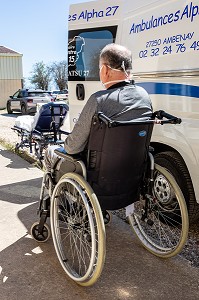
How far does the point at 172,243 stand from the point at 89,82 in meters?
2.41

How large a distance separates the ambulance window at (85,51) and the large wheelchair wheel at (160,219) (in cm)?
196

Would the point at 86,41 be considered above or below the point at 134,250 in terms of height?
above

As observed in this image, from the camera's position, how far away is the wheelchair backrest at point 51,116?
6.83 meters

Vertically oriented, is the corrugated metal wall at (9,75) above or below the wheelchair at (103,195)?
above

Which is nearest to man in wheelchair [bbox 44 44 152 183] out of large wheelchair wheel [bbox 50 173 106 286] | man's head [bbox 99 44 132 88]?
man's head [bbox 99 44 132 88]

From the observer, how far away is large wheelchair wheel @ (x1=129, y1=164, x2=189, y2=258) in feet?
9.95

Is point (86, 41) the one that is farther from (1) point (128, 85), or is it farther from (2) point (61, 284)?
(2) point (61, 284)

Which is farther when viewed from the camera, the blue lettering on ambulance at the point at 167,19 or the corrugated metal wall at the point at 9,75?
the corrugated metal wall at the point at 9,75

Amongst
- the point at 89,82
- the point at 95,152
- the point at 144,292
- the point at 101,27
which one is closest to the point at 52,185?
the point at 95,152

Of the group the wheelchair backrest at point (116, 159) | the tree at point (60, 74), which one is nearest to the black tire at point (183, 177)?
the wheelchair backrest at point (116, 159)

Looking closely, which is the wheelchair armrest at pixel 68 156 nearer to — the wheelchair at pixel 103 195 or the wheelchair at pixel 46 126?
the wheelchair at pixel 103 195

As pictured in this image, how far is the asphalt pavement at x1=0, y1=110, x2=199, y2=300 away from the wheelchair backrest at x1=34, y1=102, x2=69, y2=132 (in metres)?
3.17

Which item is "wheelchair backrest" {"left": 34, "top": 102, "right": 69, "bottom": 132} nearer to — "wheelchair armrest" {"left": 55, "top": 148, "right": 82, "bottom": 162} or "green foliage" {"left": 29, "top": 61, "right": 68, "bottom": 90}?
"wheelchair armrest" {"left": 55, "top": 148, "right": 82, "bottom": 162}

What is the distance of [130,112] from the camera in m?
2.62
